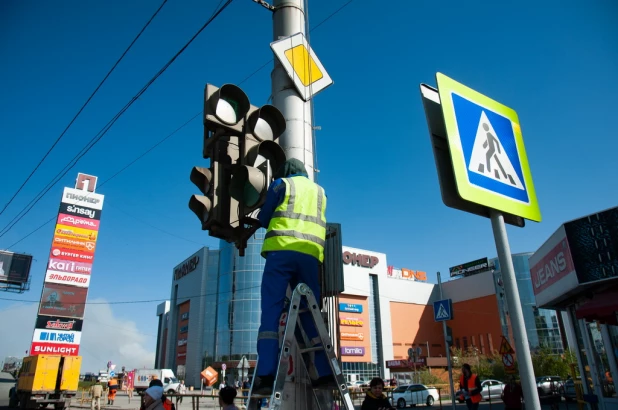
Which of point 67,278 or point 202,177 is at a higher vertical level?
point 67,278

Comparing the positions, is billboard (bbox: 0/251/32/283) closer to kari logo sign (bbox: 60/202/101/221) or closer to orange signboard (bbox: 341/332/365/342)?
kari logo sign (bbox: 60/202/101/221)

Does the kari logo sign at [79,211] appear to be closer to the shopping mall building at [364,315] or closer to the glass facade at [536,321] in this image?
the shopping mall building at [364,315]

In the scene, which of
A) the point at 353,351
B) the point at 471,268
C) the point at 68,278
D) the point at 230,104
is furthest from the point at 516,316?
the point at 471,268

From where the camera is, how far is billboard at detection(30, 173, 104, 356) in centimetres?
3391

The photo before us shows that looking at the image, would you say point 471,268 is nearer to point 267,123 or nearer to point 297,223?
point 267,123

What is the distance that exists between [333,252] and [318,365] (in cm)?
133

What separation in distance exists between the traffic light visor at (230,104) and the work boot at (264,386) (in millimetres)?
2190

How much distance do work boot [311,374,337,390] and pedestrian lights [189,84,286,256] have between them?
1.53 metres

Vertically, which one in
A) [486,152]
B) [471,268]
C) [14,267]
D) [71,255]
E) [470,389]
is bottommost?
[470,389]

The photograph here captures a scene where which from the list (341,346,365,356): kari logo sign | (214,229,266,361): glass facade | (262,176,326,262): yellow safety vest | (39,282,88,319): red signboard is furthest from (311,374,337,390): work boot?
(341,346,365,356): kari logo sign

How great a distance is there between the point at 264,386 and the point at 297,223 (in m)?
1.24

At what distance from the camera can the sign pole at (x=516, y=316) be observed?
82.6 inches

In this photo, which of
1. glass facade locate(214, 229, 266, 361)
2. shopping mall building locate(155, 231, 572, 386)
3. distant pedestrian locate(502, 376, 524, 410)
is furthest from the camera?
shopping mall building locate(155, 231, 572, 386)

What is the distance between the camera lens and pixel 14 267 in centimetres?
5384
